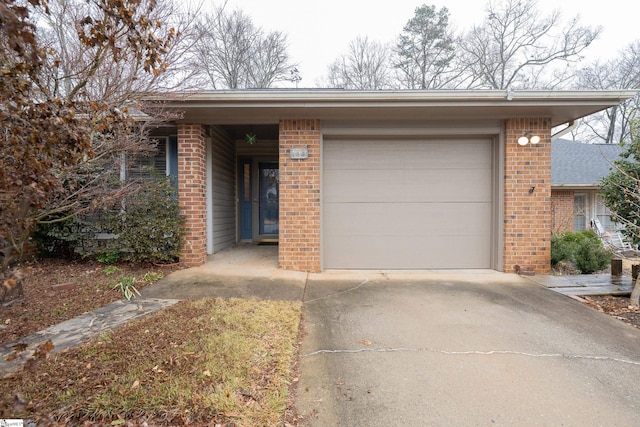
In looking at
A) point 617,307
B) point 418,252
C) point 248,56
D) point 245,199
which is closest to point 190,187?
point 245,199

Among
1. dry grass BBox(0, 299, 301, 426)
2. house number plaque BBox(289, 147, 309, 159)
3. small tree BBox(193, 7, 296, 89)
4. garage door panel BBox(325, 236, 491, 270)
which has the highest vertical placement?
small tree BBox(193, 7, 296, 89)

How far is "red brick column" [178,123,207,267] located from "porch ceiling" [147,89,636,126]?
388 mm

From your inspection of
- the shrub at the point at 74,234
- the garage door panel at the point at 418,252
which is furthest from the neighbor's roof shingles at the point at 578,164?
the shrub at the point at 74,234

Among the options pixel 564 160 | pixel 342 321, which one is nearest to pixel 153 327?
pixel 342 321

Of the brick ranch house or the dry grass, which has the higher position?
the brick ranch house

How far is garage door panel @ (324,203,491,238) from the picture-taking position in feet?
17.1

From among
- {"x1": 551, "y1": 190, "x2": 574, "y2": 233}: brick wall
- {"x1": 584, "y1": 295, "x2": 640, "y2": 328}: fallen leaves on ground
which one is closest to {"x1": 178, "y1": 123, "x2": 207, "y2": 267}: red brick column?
{"x1": 584, "y1": 295, "x2": 640, "y2": 328}: fallen leaves on ground

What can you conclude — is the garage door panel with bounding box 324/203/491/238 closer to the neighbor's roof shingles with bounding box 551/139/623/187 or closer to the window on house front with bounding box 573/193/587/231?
the neighbor's roof shingles with bounding box 551/139/623/187

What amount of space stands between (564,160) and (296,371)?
47.8ft

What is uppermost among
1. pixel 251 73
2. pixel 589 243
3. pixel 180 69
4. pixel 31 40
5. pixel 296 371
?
pixel 251 73

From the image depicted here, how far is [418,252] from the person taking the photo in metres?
5.26

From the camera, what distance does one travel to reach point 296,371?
2.23m

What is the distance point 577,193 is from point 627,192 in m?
9.59

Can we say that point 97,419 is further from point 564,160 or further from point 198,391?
point 564,160
